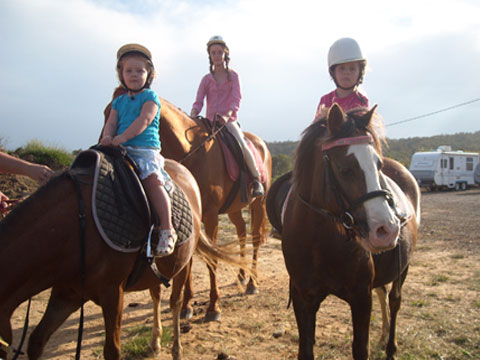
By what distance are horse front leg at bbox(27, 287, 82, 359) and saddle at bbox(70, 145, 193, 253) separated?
20.7 inches

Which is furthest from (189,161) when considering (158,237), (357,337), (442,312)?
(442,312)

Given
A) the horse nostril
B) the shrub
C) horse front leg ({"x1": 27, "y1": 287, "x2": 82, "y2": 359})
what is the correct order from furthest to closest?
the shrub → horse front leg ({"x1": 27, "y1": 287, "x2": 82, "y2": 359}) → the horse nostril

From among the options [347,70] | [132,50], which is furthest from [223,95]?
[132,50]

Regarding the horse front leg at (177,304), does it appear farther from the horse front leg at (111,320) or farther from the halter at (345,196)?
the halter at (345,196)

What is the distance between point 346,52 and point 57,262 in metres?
2.86

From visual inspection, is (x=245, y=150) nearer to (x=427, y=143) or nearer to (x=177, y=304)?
(x=177, y=304)

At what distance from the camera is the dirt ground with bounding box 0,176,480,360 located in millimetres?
3641

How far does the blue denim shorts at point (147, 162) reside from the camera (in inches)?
106

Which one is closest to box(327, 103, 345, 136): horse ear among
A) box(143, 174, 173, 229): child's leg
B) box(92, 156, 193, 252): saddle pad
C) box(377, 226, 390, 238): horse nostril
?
box(377, 226, 390, 238): horse nostril

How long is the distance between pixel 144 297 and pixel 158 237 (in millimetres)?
3078

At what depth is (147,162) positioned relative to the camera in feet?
9.00

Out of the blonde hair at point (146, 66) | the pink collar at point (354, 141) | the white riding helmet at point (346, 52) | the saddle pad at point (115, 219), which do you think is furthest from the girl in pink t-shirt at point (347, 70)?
the saddle pad at point (115, 219)

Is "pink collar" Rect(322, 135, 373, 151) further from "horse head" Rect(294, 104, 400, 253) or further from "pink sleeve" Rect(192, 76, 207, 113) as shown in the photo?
"pink sleeve" Rect(192, 76, 207, 113)

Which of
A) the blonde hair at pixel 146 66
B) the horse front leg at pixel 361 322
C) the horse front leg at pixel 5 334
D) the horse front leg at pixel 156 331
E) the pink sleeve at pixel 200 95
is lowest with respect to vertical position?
the horse front leg at pixel 156 331
